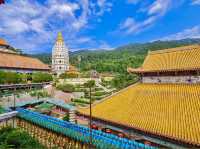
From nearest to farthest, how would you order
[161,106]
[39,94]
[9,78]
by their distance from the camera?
[161,106] < [9,78] < [39,94]

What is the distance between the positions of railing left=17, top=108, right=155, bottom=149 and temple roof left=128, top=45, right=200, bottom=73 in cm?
593

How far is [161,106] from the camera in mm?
12242

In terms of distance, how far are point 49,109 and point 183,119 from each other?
26980 millimetres

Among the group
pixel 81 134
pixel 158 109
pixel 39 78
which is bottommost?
pixel 81 134

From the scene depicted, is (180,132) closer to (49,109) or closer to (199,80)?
(199,80)

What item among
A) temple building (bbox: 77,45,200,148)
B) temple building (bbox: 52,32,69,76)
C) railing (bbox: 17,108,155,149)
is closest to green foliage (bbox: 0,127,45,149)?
railing (bbox: 17,108,155,149)

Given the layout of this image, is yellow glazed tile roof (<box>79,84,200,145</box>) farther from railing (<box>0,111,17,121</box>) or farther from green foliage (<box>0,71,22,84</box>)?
green foliage (<box>0,71,22,84</box>)

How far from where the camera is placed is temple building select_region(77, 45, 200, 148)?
402 inches

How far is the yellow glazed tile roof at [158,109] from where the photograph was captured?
1002 cm

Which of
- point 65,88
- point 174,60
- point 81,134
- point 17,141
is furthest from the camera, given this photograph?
point 65,88

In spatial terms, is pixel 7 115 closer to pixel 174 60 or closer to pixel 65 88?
pixel 174 60

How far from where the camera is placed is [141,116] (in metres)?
12.1

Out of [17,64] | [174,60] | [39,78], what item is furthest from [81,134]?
[17,64]

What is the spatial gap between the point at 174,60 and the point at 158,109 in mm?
4152
